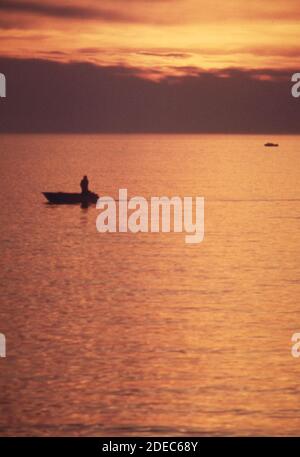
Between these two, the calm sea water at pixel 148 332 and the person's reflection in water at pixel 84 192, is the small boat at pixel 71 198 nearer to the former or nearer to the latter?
the person's reflection in water at pixel 84 192

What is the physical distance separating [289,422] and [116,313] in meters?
13.9

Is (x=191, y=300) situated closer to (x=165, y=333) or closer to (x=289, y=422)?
(x=165, y=333)

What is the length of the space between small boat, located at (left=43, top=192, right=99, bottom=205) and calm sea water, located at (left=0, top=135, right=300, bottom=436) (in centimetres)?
948

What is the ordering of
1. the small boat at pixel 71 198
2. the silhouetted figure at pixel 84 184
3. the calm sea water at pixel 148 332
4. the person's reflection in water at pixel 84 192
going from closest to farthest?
the calm sea water at pixel 148 332 → the silhouetted figure at pixel 84 184 → the person's reflection in water at pixel 84 192 → the small boat at pixel 71 198

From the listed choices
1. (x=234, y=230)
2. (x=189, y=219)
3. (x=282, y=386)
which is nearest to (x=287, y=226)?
(x=234, y=230)

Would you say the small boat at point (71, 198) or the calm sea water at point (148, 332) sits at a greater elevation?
the small boat at point (71, 198)

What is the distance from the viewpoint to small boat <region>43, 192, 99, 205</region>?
82.1 meters

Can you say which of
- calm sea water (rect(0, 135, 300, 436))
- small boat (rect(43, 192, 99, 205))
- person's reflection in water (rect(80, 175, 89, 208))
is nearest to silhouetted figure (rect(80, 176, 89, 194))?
person's reflection in water (rect(80, 175, 89, 208))

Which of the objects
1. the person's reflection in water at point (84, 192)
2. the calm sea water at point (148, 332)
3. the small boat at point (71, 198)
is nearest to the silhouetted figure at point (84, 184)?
the person's reflection in water at point (84, 192)

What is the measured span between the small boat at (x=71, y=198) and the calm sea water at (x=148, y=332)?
9477 mm

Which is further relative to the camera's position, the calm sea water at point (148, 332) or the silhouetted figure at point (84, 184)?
the silhouetted figure at point (84, 184)

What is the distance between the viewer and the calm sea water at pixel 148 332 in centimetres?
2698

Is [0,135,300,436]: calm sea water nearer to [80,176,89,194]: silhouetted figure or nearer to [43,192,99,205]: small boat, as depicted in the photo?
[80,176,89,194]: silhouetted figure

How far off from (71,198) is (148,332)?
4793cm
